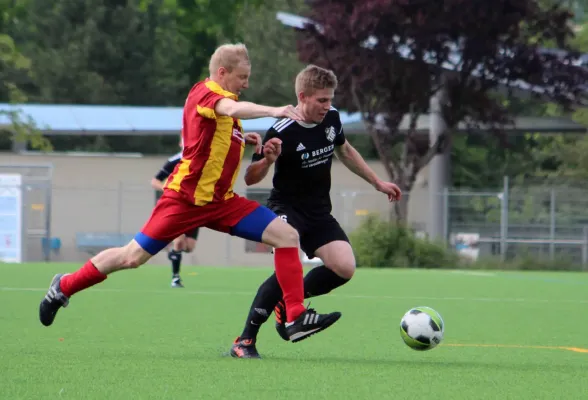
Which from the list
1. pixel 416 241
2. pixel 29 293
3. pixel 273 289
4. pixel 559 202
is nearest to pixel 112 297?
pixel 29 293

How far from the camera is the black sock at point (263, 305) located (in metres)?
7.80

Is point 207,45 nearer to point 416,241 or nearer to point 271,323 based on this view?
point 416,241

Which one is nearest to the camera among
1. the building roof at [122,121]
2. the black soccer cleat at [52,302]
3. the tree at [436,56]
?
the black soccer cleat at [52,302]

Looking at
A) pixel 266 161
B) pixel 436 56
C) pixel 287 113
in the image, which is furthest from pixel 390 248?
pixel 287 113

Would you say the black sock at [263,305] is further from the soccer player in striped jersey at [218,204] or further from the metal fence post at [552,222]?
the metal fence post at [552,222]

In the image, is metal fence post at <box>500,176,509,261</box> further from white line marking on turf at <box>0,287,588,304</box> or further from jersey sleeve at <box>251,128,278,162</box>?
jersey sleeve at <box>251,128,278,162</box>

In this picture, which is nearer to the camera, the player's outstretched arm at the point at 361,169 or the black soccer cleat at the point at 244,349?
the black soccer cleat at the point at 244,349

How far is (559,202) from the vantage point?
2858 centimetres

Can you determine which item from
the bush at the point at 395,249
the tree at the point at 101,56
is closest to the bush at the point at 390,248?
the bush at the point at 395,249

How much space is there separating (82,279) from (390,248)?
18736 mm

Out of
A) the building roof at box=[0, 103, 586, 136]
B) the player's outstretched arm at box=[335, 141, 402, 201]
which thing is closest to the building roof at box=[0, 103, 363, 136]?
the building roof at box=[0, 103, 586, 136]

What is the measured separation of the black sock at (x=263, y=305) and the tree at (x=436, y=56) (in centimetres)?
2048

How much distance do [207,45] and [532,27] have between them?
29.7 meters

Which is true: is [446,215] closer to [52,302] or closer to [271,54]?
[52,302]
